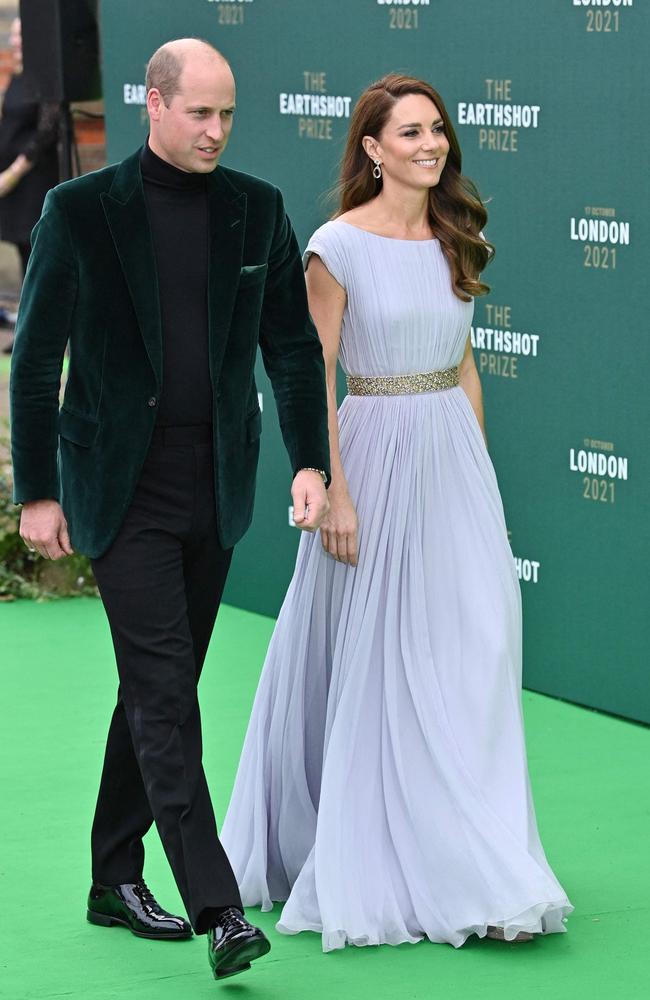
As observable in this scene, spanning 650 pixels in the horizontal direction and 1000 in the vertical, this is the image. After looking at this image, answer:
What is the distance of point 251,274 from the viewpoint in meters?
4.42

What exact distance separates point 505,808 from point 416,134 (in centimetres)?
162

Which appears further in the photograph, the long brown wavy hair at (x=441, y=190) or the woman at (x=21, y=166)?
the woman at (x=21, y=166)

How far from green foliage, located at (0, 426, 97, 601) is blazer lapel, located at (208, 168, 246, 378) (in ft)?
14.2

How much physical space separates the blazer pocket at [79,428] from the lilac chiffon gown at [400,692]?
2.70 feet

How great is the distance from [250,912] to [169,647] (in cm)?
89

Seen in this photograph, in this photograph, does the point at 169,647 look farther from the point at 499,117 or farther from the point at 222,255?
the point at 499,117

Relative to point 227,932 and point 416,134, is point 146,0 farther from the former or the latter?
point 227,932

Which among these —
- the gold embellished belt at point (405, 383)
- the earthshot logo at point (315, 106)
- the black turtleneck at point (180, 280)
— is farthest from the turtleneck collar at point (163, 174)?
the earthshot logo at point (315, 106)

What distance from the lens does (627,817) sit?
5680mm

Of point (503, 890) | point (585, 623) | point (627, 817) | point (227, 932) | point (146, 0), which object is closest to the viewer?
point (227, 932)

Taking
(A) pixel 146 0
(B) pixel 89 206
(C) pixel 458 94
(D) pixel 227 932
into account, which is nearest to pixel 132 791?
(D) pixel 227 932

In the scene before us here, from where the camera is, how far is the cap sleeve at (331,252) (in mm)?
4820

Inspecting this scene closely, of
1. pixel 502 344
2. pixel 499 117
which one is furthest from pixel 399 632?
pixel 499 117

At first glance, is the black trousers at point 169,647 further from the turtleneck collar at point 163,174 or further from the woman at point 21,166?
the woman at point 21,166
